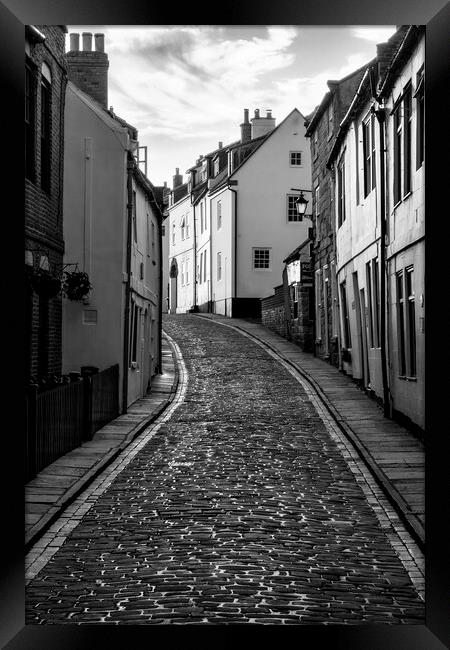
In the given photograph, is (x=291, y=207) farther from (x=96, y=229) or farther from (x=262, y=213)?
(x=96, y=229)

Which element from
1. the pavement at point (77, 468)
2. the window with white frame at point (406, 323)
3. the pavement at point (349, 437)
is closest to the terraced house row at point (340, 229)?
the window with white frame at point (406, 323)

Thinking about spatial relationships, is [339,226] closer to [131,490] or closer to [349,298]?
[349,298]

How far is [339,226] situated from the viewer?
25922mm

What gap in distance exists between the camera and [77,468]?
12.2m

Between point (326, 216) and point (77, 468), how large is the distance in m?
18.5

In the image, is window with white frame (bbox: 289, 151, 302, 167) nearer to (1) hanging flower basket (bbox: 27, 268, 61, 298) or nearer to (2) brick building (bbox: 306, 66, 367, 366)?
(2) brick building (bbox: 306, 66, 367, 366)

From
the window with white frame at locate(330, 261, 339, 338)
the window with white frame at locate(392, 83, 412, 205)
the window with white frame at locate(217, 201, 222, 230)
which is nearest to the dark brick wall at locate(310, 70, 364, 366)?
the window with white frame at locate(330, 261, 339, 338)

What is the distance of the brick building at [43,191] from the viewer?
14289 millimetres

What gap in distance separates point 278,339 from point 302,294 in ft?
13.0

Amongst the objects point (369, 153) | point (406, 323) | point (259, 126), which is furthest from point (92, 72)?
point (259, 126)

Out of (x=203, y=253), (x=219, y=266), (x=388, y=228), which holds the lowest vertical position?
(x=388, y=228)

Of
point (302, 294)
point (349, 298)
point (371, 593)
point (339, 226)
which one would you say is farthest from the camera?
point (302, 294)

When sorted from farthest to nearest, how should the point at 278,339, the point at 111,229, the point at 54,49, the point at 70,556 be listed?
1. the point at 278,339
2. the point at 111,229
3. the point at 54,49
4. the point at 70,556
